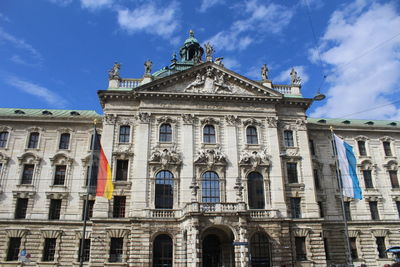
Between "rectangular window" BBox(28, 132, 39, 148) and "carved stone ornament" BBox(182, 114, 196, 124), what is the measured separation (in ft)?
55.0

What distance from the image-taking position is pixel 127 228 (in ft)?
106

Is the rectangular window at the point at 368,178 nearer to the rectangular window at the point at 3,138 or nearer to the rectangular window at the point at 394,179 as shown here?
the rectangular window at the point at 394,179

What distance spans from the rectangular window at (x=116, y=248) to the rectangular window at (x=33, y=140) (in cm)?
1468

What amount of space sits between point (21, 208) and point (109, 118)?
13083mm

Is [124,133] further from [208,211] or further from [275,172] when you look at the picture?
[275,172]

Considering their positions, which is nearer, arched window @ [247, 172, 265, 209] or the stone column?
the stone column

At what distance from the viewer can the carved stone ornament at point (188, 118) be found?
36.4m

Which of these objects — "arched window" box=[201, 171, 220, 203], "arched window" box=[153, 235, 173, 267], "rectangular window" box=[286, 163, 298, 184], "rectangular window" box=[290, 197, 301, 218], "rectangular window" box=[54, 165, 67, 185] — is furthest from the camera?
"rectangular window" box=[54, 165, 67, 185]

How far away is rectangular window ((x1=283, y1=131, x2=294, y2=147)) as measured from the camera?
125 ft

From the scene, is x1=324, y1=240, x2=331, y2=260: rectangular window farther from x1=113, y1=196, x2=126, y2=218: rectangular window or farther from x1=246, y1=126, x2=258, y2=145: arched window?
x1=113, y1=196, x2=126, y2=218: rectangular window

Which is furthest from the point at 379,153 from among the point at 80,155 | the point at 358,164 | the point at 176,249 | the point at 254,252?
the point at 80,155

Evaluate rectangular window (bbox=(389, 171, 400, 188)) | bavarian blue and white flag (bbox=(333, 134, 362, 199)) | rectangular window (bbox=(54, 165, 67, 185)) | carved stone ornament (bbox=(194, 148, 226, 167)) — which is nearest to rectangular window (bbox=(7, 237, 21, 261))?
rectangular window (bbox=(54, 165, 67, 185))

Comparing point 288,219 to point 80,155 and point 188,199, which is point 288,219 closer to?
point 188,199

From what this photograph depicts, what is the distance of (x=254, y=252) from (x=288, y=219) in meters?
4.62
